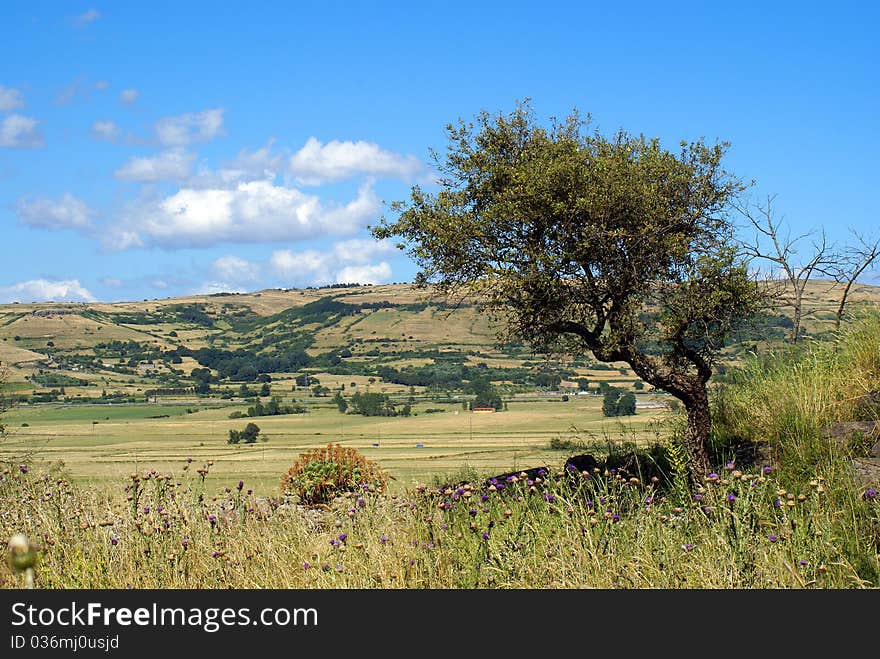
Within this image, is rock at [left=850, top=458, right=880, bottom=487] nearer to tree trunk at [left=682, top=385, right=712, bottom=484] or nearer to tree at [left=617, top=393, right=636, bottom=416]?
tree trunk at [left=682, top=385, right=712, bottom=484]

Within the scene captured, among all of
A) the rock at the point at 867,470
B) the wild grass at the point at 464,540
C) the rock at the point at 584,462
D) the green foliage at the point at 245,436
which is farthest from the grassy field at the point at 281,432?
the rock at the point at 867,470

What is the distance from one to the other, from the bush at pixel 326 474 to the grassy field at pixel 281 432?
1334cm

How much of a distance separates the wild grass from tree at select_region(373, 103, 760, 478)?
4.15 m

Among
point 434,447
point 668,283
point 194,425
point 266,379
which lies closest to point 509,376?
point 266,379

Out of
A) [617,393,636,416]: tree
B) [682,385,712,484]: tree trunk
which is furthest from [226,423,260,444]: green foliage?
[682,385,712,484]: tree trunk

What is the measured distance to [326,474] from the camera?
54.2 ft

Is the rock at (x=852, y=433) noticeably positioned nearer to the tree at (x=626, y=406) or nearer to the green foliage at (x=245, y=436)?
the tree at (x=626, y=406)

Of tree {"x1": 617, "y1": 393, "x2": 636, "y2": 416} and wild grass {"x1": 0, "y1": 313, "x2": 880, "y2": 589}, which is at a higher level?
wild grass {"x1": 0, "y1": 313, "x2": 880, "y2": 589}

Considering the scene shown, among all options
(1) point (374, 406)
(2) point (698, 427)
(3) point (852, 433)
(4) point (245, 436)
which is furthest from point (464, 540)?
(1) point (374, 406)

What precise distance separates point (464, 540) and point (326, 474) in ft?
27.4

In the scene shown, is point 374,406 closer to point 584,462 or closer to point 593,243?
point 584,462

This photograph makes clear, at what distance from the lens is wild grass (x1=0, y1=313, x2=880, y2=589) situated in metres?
7.45

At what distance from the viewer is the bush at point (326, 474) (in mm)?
16344

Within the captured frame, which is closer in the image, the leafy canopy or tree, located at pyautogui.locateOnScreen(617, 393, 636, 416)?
the leafy canopy
